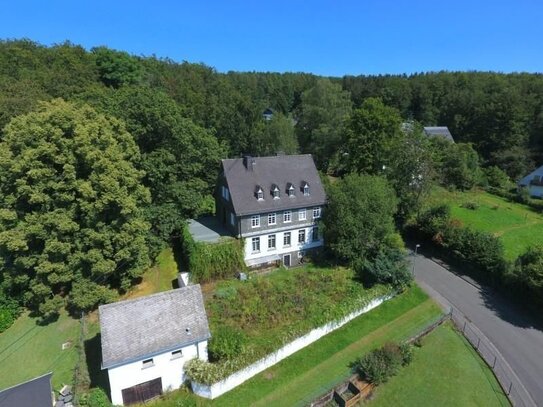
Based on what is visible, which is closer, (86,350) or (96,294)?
(86,350)

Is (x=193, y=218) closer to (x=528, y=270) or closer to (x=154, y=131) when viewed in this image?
(x=154, y=131)

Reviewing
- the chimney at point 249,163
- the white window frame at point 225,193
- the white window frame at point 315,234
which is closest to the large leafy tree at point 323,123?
the white window frame at point 315,234

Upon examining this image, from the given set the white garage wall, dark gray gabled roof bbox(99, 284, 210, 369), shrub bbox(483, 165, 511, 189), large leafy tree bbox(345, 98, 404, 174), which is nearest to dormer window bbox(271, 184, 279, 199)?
Result: dark gray gabled roof bbox(99, 284, 210, 369)

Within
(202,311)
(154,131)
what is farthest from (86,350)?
(154,131)

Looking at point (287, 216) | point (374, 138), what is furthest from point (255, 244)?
point (374, 138)

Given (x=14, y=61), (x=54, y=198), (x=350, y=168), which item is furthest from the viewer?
(x=14, y=61)

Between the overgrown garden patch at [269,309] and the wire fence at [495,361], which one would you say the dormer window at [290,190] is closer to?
the overgrown garden patch at [269,309]

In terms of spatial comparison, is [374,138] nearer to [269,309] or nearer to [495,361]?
[269,309]
